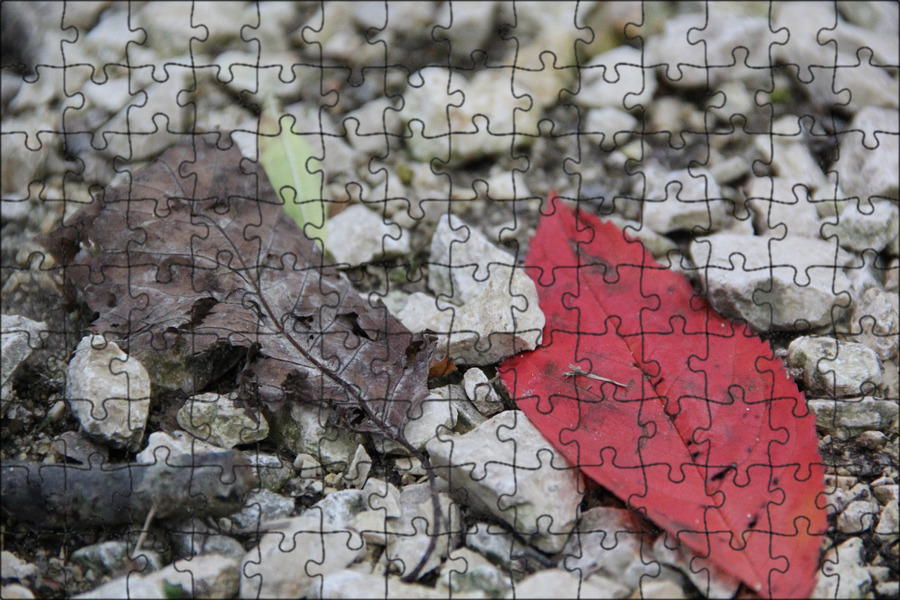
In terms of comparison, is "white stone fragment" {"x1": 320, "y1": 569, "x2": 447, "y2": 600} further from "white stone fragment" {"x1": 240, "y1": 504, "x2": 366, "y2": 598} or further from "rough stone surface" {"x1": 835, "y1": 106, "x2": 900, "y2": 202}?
"rough stone surface" {"x1": 835, "y1": 106, "x2": 900, "y2": 202}

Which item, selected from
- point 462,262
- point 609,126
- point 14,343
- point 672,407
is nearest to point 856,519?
point 672,407

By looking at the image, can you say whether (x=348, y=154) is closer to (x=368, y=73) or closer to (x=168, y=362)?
(x=368, y=73)

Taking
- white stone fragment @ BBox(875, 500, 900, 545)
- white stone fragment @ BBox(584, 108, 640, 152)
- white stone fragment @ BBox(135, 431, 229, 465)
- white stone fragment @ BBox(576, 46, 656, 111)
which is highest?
white stone fragment @ BBox(576, 46, 656, 111)

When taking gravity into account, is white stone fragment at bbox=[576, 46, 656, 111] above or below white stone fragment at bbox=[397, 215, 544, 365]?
above

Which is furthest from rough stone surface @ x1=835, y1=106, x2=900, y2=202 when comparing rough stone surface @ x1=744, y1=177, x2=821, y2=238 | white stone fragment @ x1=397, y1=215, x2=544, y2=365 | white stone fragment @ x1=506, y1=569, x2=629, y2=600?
white stone fragment @ x1=506, y1=569, x2=629, y2=600

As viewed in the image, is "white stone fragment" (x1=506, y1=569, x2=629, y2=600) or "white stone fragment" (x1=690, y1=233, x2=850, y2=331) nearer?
"white stone fragment" (x1=506, y1=569, x2=629, y2=600)
